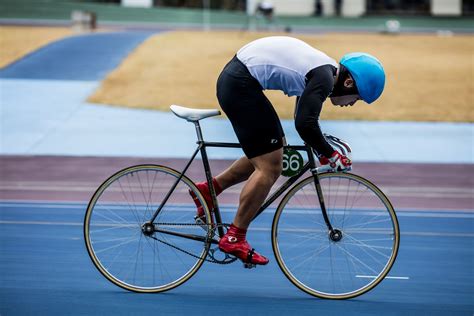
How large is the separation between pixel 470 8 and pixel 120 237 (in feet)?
168

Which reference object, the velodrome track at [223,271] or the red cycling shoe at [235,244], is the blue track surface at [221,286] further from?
the red cycling shoe at [235,244]

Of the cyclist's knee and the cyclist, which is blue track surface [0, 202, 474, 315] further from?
the cyclist's knee

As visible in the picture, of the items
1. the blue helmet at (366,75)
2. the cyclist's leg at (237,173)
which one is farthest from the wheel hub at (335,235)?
the blue helmet at (366,75)

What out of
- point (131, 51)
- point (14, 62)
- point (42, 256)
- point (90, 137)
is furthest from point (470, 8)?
point (42, 256)

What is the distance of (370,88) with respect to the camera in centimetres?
521

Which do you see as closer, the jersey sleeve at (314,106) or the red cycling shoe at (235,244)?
the jersey sleeve at (314,106)

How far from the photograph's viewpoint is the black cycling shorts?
5234 millimetres

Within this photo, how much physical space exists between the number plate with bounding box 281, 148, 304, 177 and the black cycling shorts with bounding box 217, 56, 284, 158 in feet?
0.39

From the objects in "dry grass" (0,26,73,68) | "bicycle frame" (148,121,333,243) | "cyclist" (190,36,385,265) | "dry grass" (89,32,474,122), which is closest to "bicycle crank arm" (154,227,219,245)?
"bicycle frame" (148,121,333,243)

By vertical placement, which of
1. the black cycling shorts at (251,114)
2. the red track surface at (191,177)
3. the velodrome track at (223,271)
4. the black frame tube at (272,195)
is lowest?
the red track surface at (191,177)

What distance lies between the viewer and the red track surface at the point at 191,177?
29.4ft

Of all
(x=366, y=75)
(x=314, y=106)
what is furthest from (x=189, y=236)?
(x=366, y=75)

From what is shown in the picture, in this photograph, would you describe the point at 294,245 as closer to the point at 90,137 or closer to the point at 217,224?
the point at 217,224

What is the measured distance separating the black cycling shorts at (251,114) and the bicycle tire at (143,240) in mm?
467
